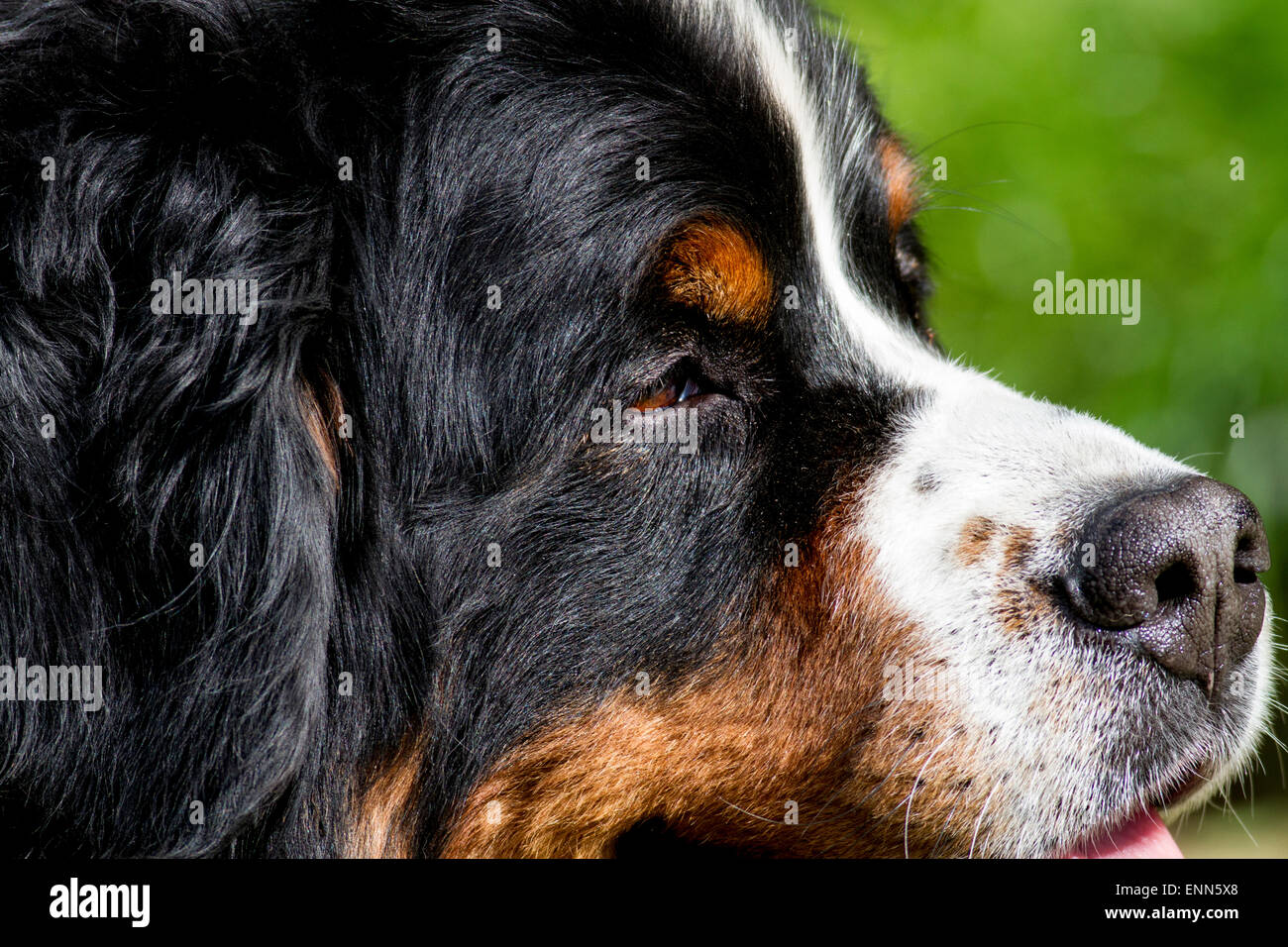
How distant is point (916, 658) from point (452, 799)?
103cm

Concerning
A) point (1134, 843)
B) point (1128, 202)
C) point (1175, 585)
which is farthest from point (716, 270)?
point (1128, 202)

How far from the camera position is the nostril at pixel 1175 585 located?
2.69 m

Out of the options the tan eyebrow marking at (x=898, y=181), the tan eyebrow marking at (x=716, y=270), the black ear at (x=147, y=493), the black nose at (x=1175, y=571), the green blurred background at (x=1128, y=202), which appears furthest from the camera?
the green blurred background at (x=1128, y=202)

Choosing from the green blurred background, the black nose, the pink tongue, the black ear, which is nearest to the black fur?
the black ear

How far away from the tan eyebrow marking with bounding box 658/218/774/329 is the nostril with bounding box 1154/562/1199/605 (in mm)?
1019

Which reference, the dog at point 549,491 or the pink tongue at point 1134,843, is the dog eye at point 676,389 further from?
the pink tongue at point 1134,843

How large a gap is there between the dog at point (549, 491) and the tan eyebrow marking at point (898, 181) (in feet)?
2.71

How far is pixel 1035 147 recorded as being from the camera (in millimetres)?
6297

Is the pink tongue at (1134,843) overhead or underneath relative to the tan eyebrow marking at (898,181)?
underneath

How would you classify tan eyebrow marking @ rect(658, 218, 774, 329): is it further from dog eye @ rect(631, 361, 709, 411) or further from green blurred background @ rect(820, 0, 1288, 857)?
green blurred background @ rect(820, 0, 1288, 857)

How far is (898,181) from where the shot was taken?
3693 mm

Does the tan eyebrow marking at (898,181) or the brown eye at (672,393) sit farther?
the tan eyebrow marking at (898,181)

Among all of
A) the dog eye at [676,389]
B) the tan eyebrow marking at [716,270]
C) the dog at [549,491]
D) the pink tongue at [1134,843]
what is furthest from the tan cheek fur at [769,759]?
the tan eyebrow marking at [716,270]
